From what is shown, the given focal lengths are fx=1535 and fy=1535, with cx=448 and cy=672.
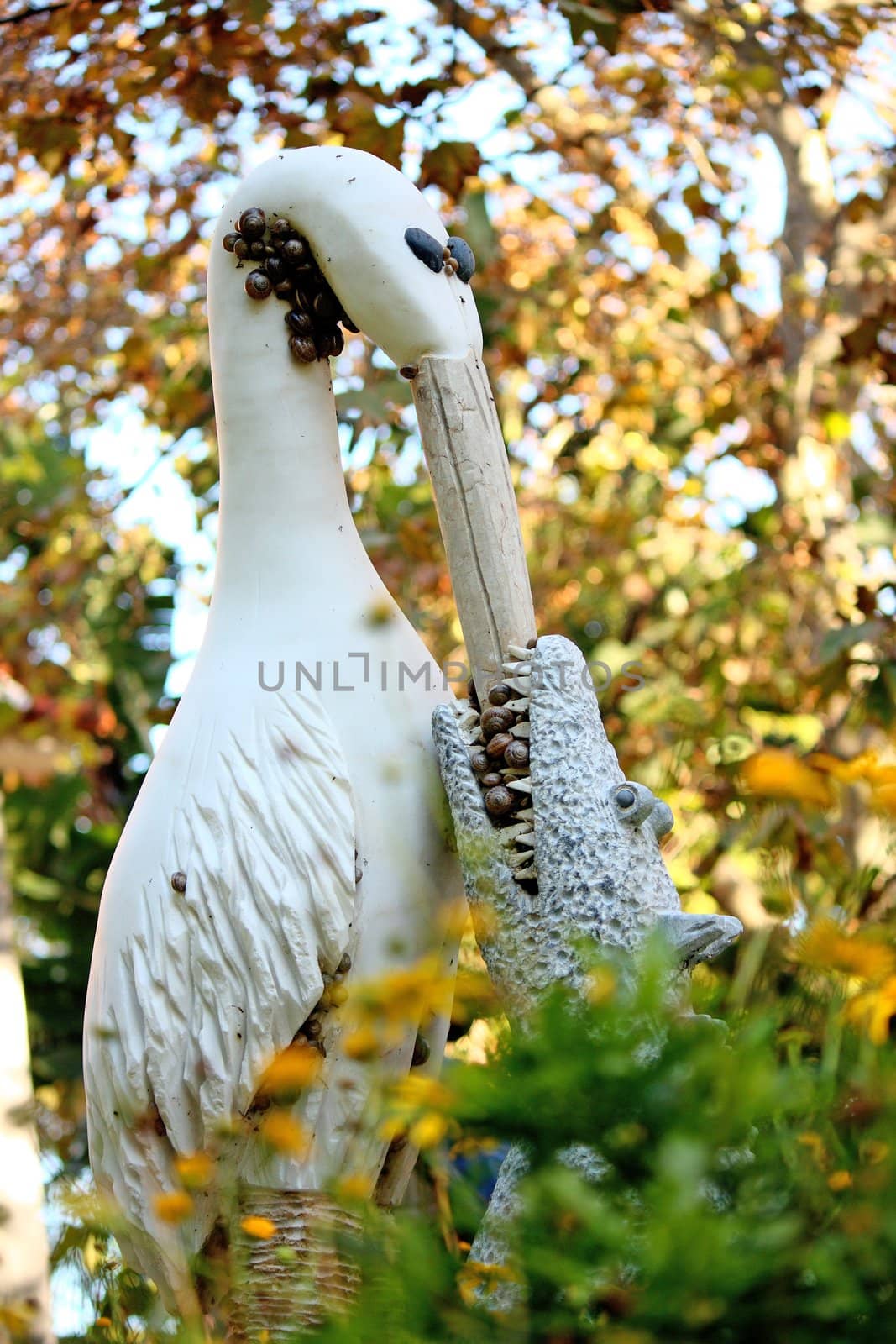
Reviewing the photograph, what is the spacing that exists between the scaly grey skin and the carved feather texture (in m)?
0.13

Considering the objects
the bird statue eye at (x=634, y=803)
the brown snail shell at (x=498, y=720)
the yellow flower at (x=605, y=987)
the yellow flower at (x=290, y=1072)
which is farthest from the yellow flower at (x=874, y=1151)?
the brown snail shell at (x=498, y=720)

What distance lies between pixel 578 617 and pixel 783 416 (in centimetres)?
142

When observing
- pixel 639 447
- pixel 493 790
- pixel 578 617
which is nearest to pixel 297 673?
pixel 493 790

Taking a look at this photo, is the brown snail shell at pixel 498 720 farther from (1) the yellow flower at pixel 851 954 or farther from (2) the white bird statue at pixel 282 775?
(1) the yellow flower at pixel 851 954

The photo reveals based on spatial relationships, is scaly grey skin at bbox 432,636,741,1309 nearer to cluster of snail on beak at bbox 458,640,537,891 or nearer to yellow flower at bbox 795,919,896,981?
cluster of snail on beak at bbox 458,640,537,891

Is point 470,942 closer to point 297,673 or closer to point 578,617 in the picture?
point 297,673

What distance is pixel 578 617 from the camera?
5047 millimetres

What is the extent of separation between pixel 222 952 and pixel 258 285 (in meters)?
0.68

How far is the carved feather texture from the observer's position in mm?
1384

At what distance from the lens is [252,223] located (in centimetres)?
158

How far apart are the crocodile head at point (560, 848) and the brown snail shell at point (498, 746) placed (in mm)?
15

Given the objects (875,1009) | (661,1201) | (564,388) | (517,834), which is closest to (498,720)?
(517,834)

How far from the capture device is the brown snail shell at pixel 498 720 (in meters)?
1.47

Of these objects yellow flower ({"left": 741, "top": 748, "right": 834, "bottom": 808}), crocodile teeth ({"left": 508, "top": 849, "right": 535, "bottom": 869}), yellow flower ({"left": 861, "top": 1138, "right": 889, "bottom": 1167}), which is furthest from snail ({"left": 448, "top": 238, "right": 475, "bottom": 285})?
yellow flower ({"left": 861, "top": 1138, "right": 889, "bottom": 1167})
